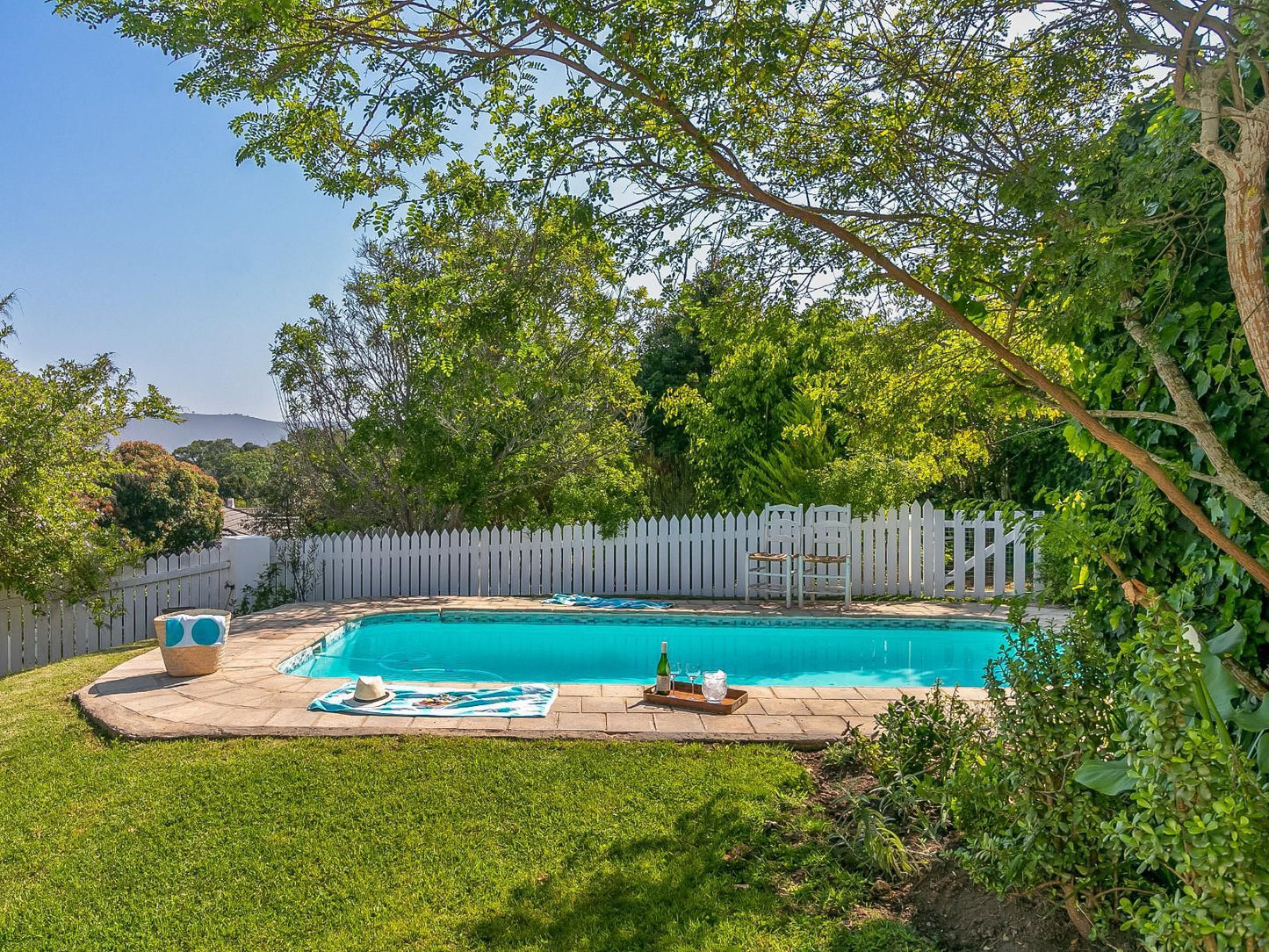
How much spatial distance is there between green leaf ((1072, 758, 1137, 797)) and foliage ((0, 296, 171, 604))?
707 centimetres

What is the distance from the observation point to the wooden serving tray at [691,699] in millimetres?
4723

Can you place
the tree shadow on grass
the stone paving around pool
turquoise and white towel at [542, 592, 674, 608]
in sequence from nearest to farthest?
the tree shadow on grass, the stone paving around pool, turquoise and white towel at [542, 592, 674, 608]

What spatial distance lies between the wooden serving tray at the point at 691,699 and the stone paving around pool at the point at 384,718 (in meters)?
0.06

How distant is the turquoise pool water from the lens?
23.7 feet

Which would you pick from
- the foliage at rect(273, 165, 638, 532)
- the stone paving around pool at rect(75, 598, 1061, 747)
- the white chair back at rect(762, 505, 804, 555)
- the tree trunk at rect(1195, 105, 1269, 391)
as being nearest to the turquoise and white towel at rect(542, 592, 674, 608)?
the foliage at rect(273, 165, 638, 532)

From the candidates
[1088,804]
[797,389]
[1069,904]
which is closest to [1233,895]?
[1088,804]

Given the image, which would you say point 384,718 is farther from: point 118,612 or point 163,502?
point 163,502

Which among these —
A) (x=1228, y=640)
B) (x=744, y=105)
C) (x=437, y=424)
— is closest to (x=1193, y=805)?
(x=1228, y=640)

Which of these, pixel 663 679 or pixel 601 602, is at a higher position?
pixel 663 679

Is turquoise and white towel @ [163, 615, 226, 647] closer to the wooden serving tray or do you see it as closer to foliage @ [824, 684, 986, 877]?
the wooden serving tray

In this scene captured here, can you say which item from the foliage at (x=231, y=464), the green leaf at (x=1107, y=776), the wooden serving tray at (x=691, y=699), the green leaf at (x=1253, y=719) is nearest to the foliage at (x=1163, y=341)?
the green leaf at (x=1253, y=719)

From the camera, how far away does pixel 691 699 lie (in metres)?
4.81

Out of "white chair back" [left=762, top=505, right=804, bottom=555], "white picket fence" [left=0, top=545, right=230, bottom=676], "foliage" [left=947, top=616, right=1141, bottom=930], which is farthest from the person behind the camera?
"white chair back" [left=762, top=505, right=804, bottom=555]

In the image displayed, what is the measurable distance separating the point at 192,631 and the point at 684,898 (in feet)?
14.5
